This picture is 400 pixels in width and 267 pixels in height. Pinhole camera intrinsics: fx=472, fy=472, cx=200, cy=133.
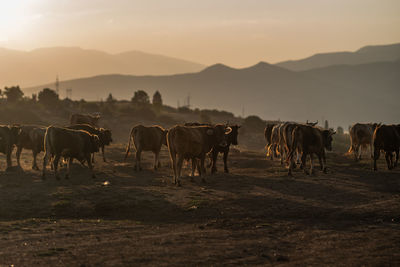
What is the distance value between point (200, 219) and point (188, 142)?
5959 mm

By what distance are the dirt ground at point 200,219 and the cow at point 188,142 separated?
3.46ft

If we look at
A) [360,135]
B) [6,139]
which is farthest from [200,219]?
[360,135]

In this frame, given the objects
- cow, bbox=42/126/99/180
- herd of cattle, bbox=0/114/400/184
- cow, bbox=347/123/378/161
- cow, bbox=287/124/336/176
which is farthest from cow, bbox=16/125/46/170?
cow, bbox=347/123/378/161

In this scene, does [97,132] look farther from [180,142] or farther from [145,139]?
[180,142]

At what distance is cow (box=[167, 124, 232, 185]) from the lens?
19.2 m

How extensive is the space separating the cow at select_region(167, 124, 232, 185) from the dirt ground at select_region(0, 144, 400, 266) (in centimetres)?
105

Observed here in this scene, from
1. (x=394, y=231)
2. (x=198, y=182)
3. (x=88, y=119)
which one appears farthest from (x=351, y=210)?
(x=88, y=119)

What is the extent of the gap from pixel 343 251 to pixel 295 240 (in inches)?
50.3

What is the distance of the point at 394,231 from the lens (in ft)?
38.3

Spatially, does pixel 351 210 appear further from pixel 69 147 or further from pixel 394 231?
pixel 69 147

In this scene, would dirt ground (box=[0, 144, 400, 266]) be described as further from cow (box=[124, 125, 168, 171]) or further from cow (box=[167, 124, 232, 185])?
cow (box=[124, 125, 168, 171])

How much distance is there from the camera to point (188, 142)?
19.4 meters

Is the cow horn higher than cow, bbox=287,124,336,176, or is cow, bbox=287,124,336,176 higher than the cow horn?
the cow horn

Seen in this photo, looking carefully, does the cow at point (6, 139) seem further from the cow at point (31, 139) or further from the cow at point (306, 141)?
the cow at point (306, 141)
